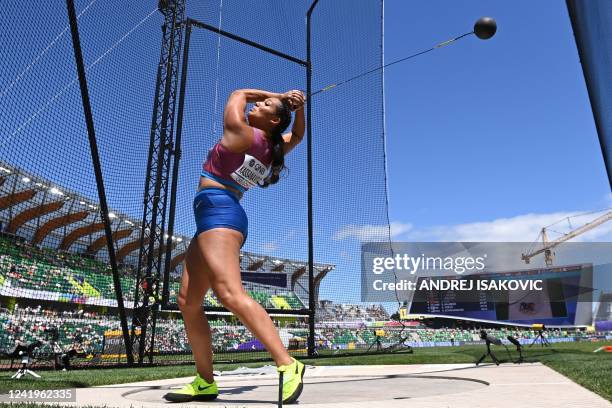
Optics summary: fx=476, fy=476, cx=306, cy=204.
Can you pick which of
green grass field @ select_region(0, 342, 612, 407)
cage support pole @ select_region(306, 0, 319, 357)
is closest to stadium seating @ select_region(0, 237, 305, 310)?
cage support pole @ select_region(306, 0, 319, 357)

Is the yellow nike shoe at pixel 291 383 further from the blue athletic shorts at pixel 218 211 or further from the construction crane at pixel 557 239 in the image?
the construction crane at pixel 557 239

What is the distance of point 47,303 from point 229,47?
19.9 m

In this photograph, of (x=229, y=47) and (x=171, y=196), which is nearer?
(x=171, y=196)

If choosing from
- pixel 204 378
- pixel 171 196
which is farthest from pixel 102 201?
pixel 204 378

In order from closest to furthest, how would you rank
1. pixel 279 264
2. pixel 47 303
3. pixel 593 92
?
pixel 593 92 < pixel 279 264 < pixel 47 303

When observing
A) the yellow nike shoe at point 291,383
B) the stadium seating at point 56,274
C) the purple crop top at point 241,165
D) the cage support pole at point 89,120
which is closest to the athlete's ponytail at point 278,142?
the purple crop top at point 241,165

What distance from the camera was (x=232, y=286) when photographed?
7.84 ft

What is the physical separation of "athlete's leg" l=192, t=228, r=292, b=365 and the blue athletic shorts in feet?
0.13

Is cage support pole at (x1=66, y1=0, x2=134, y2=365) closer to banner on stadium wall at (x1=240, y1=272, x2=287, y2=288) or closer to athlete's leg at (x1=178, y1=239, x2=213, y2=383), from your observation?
athlete's leg at (x1=178, y1=239, x2=213, y2=383)

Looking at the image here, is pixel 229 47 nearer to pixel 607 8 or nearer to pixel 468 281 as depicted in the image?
pixel 607 8

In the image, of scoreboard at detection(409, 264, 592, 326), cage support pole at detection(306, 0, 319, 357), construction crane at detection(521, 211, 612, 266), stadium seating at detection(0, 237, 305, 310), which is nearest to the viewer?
cage support pole at detection(306, 0, 319, 357)

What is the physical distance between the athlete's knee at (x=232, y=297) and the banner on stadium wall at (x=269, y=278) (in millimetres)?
7176

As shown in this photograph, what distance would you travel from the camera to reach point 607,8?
82.3 inches

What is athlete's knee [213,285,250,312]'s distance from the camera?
236 cm
